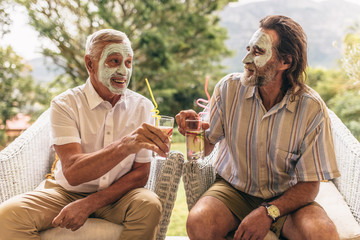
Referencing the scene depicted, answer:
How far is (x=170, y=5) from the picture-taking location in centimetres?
481

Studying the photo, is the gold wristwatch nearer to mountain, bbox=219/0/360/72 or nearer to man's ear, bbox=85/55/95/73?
man's ear, bbox=85/55/95/73

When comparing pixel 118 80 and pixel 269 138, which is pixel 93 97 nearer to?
pixel 118 80

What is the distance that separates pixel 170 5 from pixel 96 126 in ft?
10.9

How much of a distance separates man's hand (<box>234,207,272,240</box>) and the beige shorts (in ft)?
0.39

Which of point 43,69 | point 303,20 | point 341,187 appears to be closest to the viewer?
point 341,187

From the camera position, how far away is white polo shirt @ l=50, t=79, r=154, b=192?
190cm

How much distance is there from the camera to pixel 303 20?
658cm

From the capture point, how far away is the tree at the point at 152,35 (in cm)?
442

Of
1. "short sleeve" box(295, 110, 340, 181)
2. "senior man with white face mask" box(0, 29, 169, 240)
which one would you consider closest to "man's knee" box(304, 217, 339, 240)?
"short sleeve" box(295, 110, 340, 181)

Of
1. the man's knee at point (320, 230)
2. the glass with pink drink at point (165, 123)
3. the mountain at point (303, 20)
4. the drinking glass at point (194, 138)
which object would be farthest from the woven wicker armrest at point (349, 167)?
the mountain at point (303, 20)

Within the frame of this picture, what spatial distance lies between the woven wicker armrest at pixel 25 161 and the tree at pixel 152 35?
2.39 meters

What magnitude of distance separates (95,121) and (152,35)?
2.88 meters

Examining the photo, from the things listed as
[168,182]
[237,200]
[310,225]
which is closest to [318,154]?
[310,225]

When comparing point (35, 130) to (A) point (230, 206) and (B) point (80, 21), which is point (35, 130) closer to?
(A) point (230, 206)
